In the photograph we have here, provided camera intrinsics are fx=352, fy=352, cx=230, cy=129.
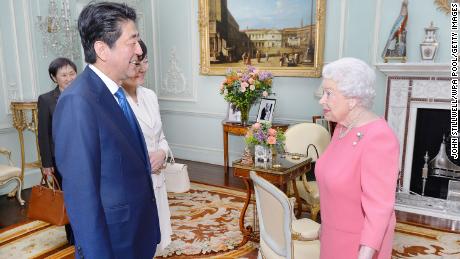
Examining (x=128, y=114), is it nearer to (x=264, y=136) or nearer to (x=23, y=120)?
(x=264, y=136)

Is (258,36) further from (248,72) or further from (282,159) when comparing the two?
(282,159)

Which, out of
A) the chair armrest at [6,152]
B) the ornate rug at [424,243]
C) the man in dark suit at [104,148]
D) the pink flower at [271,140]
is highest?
the man in dark suit at [104,148]

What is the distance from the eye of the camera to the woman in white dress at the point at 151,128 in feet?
7.24

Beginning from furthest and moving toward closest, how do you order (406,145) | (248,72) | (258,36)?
(258,36) < (248,72) < (406,145)

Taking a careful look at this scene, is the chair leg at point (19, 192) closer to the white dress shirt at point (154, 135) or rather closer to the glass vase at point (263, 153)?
the white dress shirt at point (154, 135)

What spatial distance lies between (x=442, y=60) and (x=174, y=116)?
465cm

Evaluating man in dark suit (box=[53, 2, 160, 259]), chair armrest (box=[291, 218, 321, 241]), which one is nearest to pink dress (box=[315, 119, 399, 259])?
chair armrest (box=[291, 218, 321, 241])

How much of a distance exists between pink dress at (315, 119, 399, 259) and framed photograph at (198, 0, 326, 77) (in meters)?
3.70

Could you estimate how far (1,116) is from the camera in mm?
4938

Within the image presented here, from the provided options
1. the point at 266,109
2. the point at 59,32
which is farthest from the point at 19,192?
the point at 266,109

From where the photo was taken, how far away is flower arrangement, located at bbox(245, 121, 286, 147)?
3.15 metres

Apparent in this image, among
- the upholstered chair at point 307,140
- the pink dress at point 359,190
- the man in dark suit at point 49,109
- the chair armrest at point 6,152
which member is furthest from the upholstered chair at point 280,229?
the chair armrest at point 6,152

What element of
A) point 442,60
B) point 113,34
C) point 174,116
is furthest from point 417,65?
point 174,116

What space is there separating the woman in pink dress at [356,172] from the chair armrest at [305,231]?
37cm
